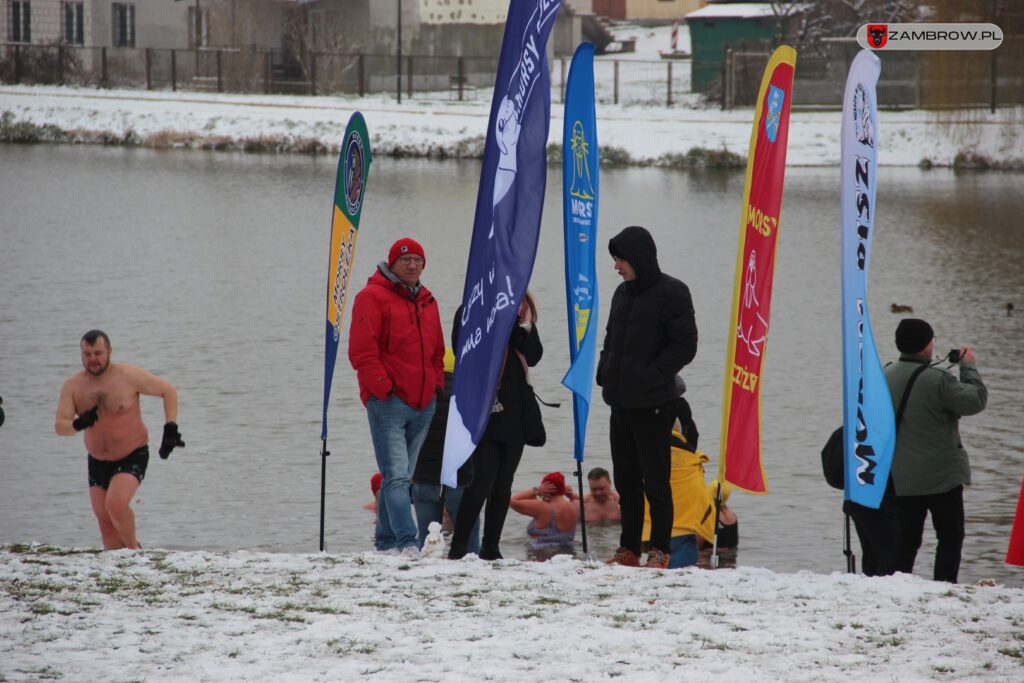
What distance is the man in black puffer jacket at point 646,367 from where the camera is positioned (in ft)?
27.0

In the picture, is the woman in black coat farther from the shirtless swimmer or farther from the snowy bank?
the snowy bank

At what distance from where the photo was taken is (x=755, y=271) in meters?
8.20

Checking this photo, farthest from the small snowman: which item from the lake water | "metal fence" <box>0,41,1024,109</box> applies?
"metal fence" <box>0,41,1024,109</box>

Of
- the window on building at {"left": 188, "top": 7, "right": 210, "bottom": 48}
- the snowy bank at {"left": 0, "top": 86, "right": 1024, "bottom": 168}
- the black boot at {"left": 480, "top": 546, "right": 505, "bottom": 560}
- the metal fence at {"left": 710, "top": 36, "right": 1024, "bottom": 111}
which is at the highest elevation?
the window on building at {"left": 188, "top": 7, "right": 210, "bottom": 48}

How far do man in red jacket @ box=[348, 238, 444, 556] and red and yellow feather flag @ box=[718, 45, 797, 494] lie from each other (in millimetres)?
1704

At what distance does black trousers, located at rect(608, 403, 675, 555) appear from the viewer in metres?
8.32

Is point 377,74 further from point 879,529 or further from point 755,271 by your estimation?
point 879,529

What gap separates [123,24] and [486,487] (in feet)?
185

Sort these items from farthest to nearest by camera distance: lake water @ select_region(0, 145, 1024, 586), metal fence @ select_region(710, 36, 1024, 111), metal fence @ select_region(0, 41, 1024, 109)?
1. metal fence @ select_region(0, 41, 1024, 109)
2. metal fence @ select_region(710, 36, 1024, 111)
3. lake water @ select_region(0, 145, 1024, 586)

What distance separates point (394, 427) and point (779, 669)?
3.11 m

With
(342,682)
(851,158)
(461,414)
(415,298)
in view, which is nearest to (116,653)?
(342,682)

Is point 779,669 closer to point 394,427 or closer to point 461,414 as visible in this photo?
point 461,414

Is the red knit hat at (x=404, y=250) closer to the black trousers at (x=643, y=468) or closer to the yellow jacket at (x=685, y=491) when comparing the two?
the black trousers at (x=643, y=468)

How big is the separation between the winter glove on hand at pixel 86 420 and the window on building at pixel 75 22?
55141 mm
